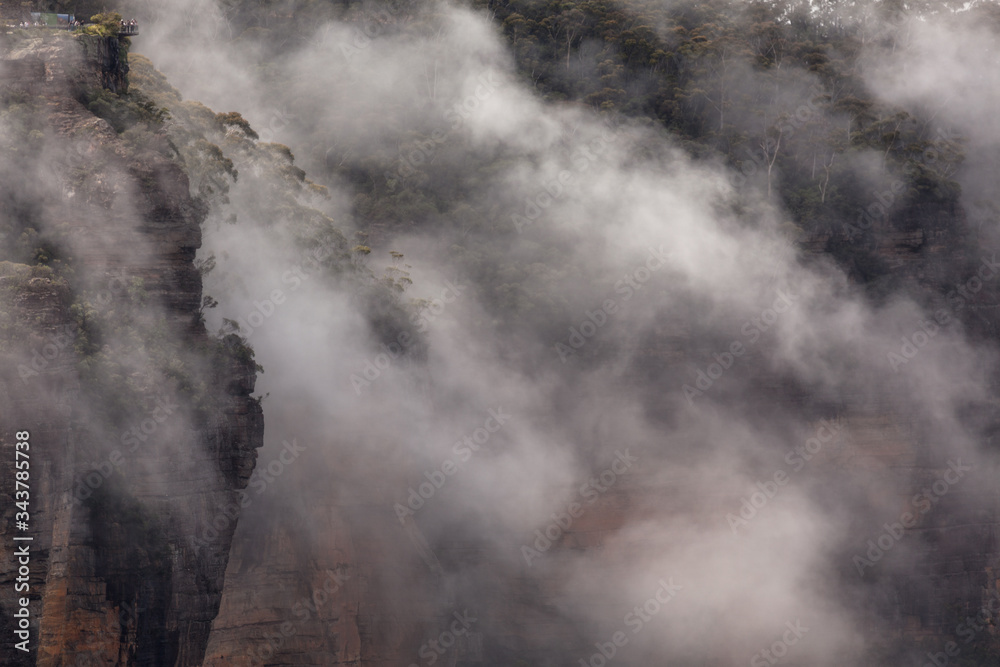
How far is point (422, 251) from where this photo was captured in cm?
5862

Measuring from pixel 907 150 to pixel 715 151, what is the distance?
422 inches

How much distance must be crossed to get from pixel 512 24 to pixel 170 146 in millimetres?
40289

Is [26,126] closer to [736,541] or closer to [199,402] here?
[199,402]

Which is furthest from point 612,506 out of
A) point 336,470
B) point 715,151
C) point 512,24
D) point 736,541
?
point 512,24

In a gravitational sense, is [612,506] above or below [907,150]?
below

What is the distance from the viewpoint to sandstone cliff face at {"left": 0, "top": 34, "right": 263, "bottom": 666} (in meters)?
29.4

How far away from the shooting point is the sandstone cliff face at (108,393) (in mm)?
29406

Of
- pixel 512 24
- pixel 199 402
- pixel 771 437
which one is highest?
pixel 512 24

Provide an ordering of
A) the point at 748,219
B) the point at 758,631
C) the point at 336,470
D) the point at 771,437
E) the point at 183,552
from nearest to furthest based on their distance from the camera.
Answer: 1. the point at 183,552
2. the point at 336,470
3. the point at 758,631
4. the point at 771,437
5. the point at 748,219

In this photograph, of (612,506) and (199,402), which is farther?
(612,506)

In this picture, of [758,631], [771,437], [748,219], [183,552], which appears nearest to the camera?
[183,552]

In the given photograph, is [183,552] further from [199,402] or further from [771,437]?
[771,437]

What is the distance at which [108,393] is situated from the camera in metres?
31.8

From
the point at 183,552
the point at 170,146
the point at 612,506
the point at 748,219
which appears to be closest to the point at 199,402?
the point at 183,552
